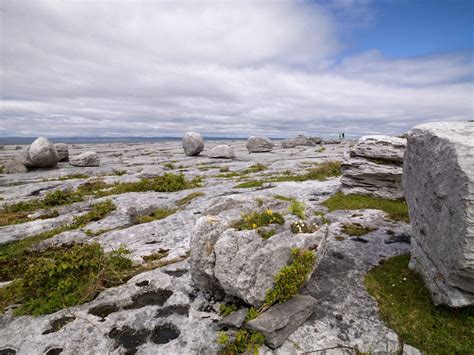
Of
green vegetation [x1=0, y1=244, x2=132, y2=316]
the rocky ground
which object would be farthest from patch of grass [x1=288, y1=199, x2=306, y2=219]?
green vegetation [x1=0, y1=244, x2=132, y2=316]

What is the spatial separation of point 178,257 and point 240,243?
14.5 ft

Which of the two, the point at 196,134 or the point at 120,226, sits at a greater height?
the point at 196,134

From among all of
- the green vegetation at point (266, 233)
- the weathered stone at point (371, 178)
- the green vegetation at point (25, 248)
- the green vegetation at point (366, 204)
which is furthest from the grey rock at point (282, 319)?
the weathered stone at point (371, 178)

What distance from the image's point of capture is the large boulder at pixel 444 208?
19.9ft

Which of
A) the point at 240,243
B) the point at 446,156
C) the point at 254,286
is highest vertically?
the point at 446,156

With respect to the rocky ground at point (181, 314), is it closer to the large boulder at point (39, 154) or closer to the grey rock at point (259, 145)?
the large boulder at point (39, 154)

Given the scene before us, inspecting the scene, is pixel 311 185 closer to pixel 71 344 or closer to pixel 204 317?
pixel 204 317

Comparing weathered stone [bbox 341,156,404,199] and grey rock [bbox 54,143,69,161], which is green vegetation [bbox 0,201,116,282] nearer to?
weathered stone [bbox 341,156,404,199]

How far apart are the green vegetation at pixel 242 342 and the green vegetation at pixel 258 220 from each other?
302cm

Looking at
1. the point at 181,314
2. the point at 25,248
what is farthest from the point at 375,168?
the point at 25,248

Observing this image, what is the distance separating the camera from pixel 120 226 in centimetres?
1573

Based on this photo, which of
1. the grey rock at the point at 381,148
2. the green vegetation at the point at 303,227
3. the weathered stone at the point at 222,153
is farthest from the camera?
the weathered stone at the point at 222,153

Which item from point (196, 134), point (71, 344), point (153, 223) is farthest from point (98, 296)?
point (196, 134)

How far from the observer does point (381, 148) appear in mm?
17547
